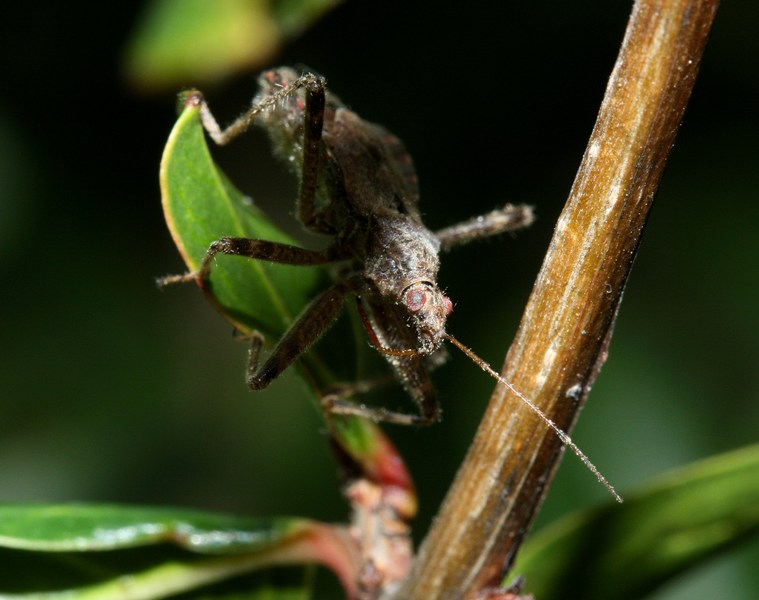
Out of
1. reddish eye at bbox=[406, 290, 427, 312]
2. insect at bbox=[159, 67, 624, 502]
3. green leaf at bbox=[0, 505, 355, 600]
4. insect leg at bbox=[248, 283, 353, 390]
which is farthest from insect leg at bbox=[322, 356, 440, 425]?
green leaf at bbox=[0, 505, 355, 600]

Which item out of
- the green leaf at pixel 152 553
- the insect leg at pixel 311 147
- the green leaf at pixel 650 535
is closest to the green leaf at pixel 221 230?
the green leaf at pixel 152 553

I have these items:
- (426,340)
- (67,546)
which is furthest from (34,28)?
(67,546)

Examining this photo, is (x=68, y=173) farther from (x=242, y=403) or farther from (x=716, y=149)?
(x=716, y=149)

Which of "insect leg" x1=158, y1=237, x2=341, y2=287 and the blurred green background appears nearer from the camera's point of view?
"insect leg" x1=158, y1=237, x2=341, y2=287

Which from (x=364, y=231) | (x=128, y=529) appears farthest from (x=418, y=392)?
(x=128, y=529)

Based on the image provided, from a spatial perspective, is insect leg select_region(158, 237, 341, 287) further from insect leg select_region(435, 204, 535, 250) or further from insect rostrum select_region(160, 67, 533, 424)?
insect leg select_region(435, 204, 535, 250)

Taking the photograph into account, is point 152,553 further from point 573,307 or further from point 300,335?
point 573,307
